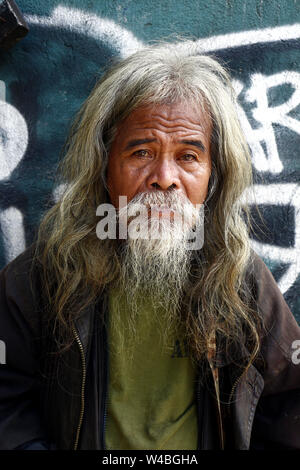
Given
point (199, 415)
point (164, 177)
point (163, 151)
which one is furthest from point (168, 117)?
point (199, 415)

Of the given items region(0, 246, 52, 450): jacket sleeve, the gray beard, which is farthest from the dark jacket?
the gray beard

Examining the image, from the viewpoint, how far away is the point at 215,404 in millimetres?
1708

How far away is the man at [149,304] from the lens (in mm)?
1684

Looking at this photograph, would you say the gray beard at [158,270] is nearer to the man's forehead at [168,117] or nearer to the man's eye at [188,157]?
the man's eye at [188,157]

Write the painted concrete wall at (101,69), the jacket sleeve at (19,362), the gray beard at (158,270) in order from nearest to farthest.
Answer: the jacket sleeve at (19,362), the gray beard at (158,270), the painted concrete wall at (101,69)

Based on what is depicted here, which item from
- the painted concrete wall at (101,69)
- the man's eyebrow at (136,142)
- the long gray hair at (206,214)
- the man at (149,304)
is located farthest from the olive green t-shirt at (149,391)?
the painted concrete wall at (101,69)

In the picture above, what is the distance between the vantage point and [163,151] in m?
1.73

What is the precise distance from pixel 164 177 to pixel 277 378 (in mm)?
922

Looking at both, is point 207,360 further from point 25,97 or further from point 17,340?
point 25,97

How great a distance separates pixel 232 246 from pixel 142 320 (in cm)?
50

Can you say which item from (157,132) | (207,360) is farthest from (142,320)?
(157,132)

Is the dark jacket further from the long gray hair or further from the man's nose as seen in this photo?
the man's nose

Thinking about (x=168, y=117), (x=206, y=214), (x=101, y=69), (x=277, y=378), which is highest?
(x=101, y=69)

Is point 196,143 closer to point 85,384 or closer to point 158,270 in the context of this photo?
point 158,270
